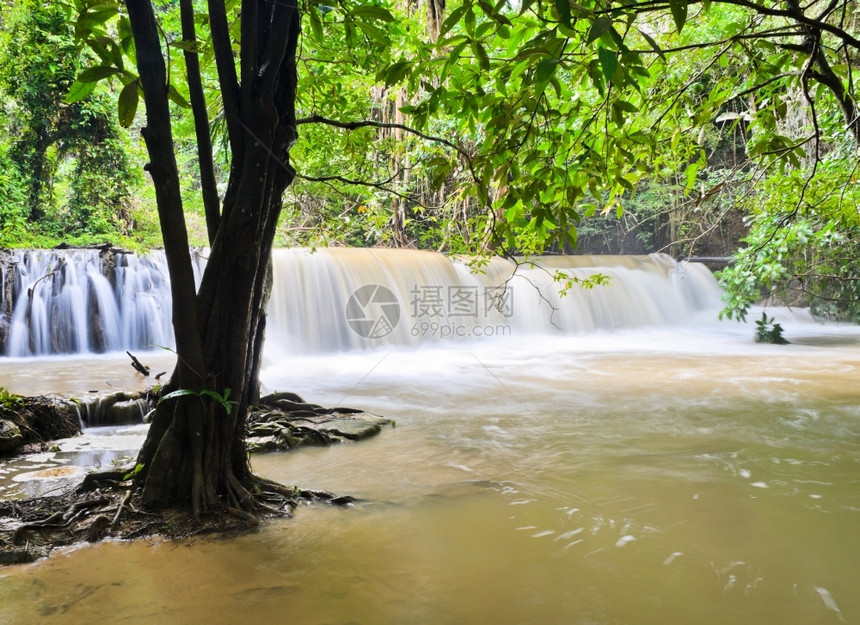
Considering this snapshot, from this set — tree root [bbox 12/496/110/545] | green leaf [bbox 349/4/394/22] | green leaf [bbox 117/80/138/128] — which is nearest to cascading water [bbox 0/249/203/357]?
tree root [bbox 12/496/110/545]

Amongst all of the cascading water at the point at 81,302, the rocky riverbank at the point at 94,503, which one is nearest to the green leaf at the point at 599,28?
the rocky riverbank at the point at 94,503

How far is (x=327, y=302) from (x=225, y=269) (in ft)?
27.0

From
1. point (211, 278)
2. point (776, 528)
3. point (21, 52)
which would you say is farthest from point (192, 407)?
point (21, 52)

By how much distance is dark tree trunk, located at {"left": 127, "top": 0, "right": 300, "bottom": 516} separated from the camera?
8.81 feet

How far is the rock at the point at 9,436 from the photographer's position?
407cm

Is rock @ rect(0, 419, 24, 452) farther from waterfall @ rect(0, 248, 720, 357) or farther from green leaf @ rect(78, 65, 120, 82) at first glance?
waterfall @ rect(0, 248, 720, 357)

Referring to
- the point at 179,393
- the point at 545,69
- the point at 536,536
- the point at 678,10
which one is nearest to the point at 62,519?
the point at 179,393

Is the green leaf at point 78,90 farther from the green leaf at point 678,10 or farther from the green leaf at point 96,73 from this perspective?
the green leaf at point 678,10

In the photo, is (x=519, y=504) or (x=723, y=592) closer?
(x=723, y=592)

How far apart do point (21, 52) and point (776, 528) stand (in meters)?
13.2

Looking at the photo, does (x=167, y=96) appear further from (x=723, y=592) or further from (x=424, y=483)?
(x=723, y=592)

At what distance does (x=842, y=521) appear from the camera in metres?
3.04

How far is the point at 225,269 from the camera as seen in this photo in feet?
9.15

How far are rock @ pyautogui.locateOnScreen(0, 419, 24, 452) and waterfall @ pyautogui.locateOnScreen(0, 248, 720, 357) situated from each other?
3973 millimetres
